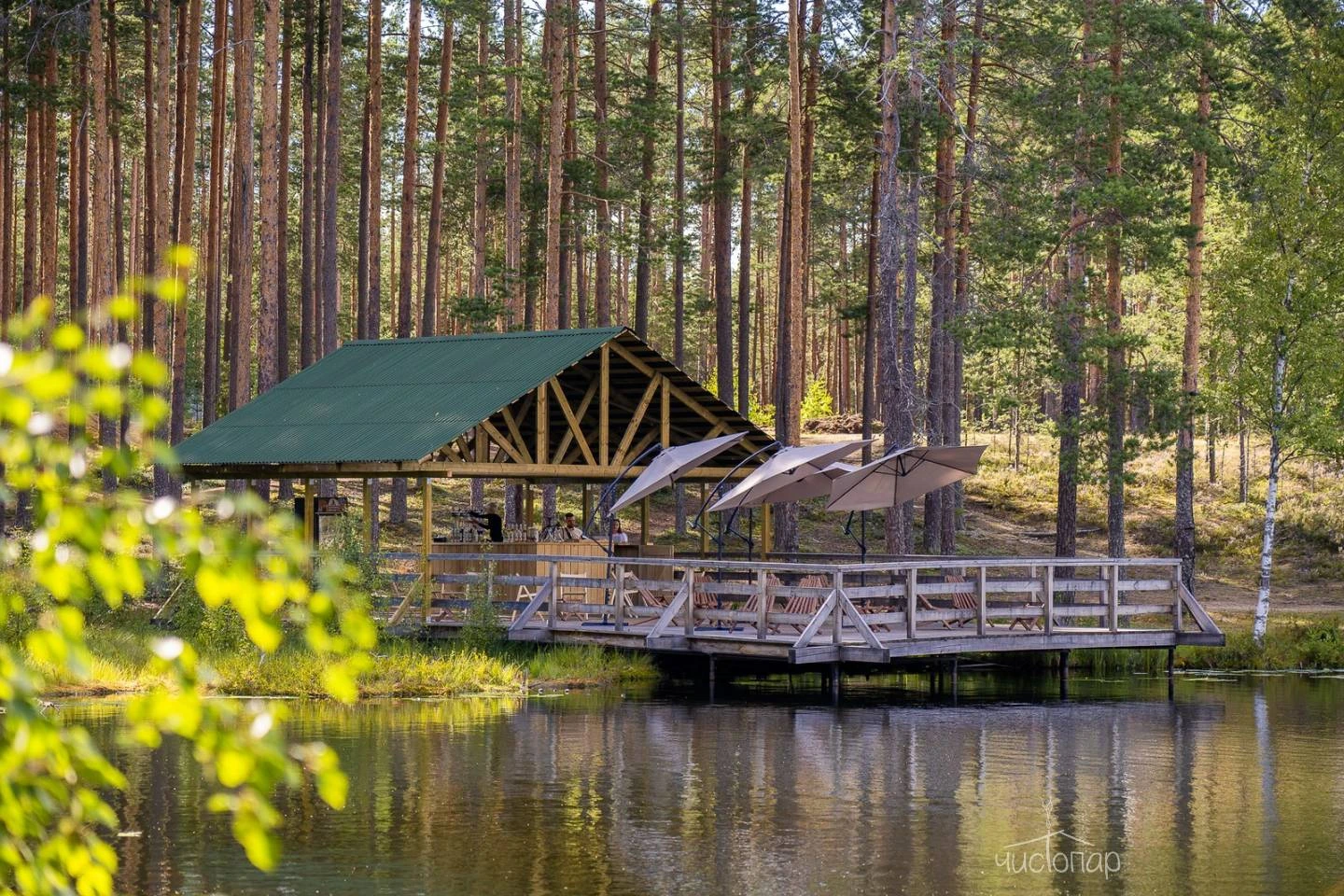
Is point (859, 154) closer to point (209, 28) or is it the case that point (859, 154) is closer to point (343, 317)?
point (209, 28)

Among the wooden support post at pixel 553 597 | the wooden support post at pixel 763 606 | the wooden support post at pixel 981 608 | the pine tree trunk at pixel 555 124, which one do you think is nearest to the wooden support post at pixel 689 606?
the wooden support post at pixel 763 606

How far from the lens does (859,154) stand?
1398 inches

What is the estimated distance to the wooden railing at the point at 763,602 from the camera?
66.2 feet

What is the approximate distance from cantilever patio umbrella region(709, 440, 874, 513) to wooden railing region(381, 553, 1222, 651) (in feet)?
2.98

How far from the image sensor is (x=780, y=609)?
73.0 ft

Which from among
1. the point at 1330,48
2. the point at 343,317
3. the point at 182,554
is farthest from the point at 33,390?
the point at 343,317

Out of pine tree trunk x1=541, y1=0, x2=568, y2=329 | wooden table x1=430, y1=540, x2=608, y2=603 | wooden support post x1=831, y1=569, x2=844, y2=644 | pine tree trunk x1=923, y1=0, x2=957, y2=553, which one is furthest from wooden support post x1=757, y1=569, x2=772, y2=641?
pine tree trunk x1=541, y1=0, x2=568, y2=329

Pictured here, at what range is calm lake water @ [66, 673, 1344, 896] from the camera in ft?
33.6

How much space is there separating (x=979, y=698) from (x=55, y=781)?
61.7 feet

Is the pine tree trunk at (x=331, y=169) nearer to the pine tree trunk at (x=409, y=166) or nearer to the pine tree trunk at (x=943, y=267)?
the pine tree trunk at (x=409, y=166)

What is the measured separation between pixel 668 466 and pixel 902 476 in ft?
11.1

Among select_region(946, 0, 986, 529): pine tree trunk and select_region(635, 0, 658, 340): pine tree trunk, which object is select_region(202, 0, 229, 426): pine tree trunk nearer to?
select_region(635, 0, 658, 340): pine tree trunk

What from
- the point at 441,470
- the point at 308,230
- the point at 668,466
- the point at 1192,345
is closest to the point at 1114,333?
the point at 1192,345

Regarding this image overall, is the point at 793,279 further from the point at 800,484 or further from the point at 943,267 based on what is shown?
the point at 800,484
